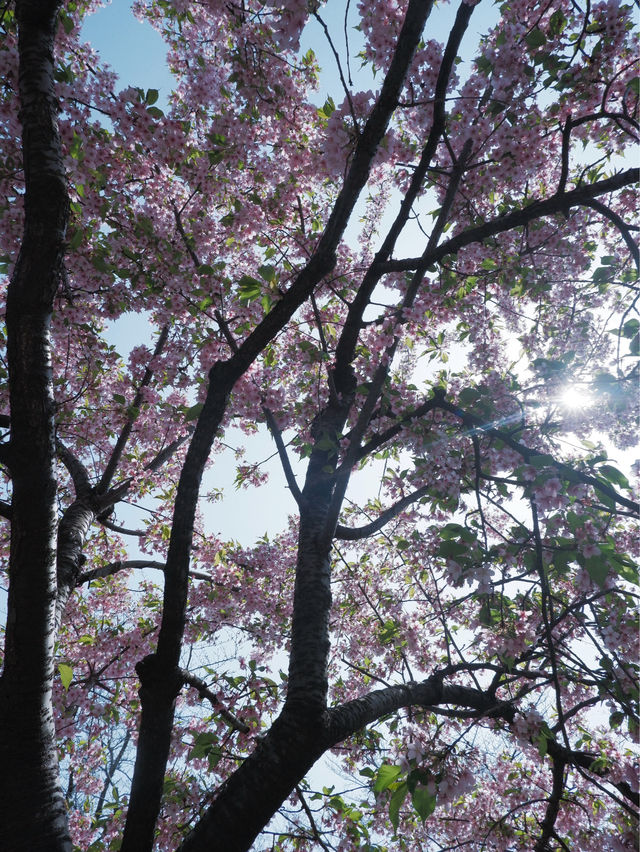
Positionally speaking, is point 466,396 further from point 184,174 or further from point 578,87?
point 184,174

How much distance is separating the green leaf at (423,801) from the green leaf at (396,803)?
0.24ft

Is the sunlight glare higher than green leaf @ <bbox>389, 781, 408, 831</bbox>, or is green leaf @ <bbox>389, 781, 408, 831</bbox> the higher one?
the sunlight glare

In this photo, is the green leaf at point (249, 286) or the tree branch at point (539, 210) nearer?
the tree branch at point (539, 210)

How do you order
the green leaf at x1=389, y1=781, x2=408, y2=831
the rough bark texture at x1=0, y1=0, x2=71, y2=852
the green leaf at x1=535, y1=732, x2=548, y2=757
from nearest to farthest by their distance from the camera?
the rough bark texture at x1=0, y1=0, x2=71, y2=852
the green leaf at x1=389, y1=781, x2=408, y2=831
the green leaf at x1=535, y1=732, x2=548, y2=757

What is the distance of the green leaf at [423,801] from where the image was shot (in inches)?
90.2

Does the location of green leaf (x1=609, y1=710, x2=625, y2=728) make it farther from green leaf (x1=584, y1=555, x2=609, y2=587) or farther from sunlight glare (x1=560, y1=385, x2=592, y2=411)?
sunlight glare (x1=560, y1=385, x2=592, y2=411)

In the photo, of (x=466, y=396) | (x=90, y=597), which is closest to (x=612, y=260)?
(x=466, y=396)

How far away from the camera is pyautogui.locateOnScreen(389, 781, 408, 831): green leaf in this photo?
2254mm

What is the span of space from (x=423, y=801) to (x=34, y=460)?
8.70 feet

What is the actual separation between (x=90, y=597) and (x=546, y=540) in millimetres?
9046

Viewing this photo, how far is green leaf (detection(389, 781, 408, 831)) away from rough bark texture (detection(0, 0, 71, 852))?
1.56 metres

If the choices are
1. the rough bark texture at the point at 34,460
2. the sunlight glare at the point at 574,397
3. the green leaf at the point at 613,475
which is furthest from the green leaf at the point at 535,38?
the rough bark texture at the point at 34,460

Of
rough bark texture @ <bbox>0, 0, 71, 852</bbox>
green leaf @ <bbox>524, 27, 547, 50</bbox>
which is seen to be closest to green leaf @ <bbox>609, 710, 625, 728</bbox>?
rough bark texture @ <bbox>0, 0, 71, 852</bbox>

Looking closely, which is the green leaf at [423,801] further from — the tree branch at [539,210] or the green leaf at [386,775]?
the tree branch at [539,210]
